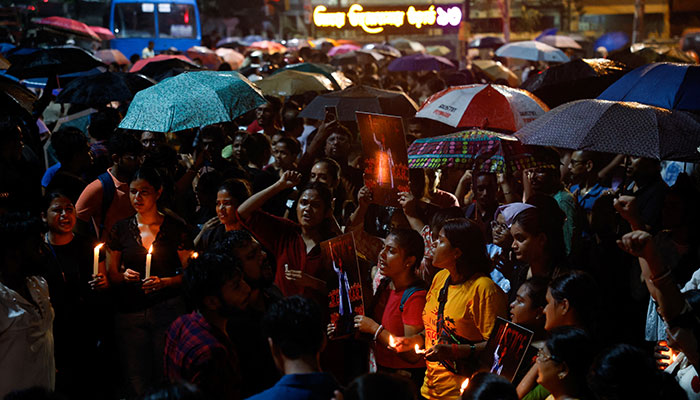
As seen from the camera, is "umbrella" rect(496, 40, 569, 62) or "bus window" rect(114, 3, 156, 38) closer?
"umbrella" rect(496, 40, 569, 62)

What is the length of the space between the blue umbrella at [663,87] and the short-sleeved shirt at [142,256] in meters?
3.77

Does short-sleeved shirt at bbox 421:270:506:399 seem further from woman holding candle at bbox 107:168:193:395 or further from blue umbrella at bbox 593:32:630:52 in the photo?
blue umbrella at bbox 593:32:630:52

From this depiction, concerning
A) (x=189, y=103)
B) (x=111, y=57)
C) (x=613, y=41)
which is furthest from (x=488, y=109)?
(x=613, y=41)

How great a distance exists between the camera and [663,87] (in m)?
5.87

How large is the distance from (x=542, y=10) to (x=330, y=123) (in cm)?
3867

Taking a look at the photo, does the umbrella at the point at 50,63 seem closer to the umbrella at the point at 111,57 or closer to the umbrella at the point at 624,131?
the umbrella at the point at 624,131

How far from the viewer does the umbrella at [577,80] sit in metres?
9.27

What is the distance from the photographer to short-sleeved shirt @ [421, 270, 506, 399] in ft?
13.9

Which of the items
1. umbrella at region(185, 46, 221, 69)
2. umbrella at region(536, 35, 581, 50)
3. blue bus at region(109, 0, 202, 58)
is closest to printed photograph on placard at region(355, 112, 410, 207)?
umbrella at region(185, 46, 221, 69)

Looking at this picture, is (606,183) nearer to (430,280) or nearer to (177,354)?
(430,280)

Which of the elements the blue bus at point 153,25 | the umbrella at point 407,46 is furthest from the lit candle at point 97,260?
the blue bus at point 153,25

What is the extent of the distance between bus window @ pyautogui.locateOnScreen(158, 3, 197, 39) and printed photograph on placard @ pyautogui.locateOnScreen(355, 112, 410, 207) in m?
22.8

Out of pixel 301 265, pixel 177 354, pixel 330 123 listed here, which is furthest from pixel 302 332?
pixel 330 123

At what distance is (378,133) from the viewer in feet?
18.0
